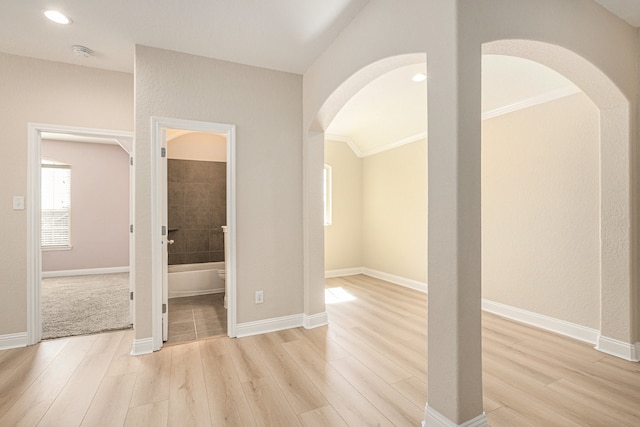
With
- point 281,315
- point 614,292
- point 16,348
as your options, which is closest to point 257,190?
point 281,315

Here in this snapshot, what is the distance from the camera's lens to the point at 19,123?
2881mm

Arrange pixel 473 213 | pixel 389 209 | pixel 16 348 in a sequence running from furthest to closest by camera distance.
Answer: pixel 389 209 → pixel 16 348 → pixel 473 213

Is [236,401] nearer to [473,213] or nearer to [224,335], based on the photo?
[224,335]

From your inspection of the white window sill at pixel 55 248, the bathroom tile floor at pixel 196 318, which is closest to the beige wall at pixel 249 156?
the bathroom tile floor at pixel 196 318

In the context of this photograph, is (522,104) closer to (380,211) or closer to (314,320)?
(380,211)

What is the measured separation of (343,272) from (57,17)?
5067 mm

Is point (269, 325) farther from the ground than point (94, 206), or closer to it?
closer to it

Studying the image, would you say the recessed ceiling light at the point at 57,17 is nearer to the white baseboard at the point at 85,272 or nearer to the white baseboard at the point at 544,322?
the white baseboard at the point at 544,322

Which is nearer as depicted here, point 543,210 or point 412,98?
point 543,210

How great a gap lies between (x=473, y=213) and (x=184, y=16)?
2499 mm

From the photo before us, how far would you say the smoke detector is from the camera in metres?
2.75

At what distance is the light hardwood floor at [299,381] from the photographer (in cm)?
183

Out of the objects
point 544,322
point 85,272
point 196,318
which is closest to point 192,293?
point 196,318

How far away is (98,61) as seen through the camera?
119 inches
